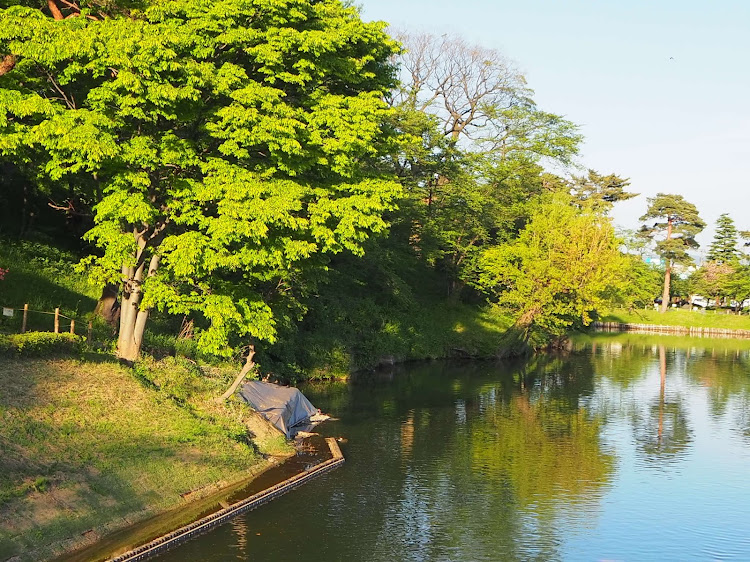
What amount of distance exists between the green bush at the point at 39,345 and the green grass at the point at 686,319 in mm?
97825

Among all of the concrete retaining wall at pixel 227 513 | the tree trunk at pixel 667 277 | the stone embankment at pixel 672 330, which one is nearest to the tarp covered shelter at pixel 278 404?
the concrete retaining wall at pixel 227 513

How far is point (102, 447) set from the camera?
23.1 m

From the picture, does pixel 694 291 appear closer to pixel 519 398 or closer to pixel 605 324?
pixel 605 324

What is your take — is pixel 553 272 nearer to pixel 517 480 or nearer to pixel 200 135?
pixel 517 480

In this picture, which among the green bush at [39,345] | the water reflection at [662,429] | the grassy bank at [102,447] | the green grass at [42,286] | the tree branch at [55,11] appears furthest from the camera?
the green grass at [42,286]

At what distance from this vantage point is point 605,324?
11425 centimetres

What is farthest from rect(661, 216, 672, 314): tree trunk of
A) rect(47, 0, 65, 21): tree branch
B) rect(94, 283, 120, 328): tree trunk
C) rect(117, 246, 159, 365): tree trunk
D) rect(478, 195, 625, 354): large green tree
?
rect(47, 0, 65, 21): tree branch

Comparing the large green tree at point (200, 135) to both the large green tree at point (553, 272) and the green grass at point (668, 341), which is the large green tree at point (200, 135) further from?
the green grass at point (668, 341)

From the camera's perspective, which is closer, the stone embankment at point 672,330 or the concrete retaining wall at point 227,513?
the concrete retaining wall at point 227,513

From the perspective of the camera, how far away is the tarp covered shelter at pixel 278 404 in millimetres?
32875

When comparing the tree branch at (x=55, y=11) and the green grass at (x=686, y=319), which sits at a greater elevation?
the tree branch at (x=55, y=11)

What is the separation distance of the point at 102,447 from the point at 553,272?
5177cm

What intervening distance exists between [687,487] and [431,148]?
142 ft

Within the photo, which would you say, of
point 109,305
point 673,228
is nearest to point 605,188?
point 673,228
